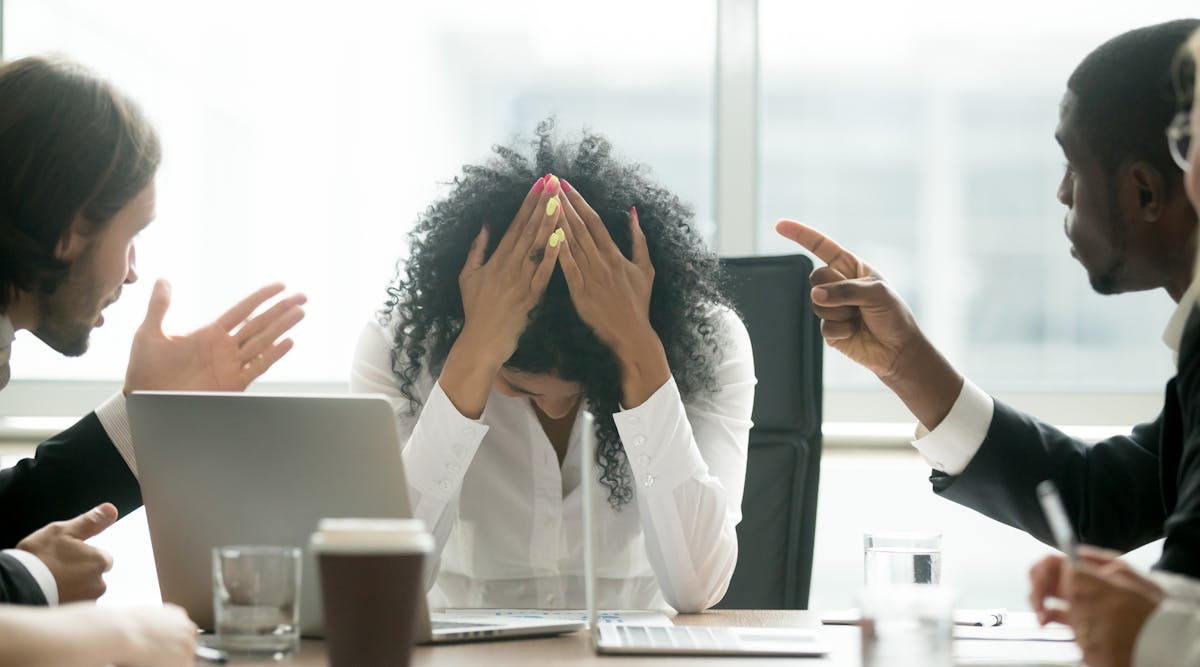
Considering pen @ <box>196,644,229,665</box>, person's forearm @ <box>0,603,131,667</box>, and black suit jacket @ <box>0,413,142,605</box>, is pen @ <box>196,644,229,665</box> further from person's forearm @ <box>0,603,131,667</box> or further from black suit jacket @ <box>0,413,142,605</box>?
black suit jacket @ <box>0,413,142,605</box>

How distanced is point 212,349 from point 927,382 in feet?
3.36

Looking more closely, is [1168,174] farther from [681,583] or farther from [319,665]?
[319,665]

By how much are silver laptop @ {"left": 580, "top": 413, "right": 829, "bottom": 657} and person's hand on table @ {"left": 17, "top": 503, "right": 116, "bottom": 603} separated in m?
0.53

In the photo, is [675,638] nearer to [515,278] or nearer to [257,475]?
[257,475]

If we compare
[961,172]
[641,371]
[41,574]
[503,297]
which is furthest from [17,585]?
[961,172]

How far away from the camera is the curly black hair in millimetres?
1740

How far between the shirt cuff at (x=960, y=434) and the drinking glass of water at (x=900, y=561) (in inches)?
14.3

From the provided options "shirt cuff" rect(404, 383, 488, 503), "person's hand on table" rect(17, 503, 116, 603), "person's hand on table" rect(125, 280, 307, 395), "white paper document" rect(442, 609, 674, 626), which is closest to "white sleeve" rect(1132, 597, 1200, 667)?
"white paper document" rect(442, 609, 674, 626)

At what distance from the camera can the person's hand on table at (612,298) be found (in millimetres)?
1658

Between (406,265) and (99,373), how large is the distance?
4.89 feet

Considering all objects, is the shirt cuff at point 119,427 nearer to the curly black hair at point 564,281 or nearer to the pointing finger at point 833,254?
the curly black hair at point 564,281

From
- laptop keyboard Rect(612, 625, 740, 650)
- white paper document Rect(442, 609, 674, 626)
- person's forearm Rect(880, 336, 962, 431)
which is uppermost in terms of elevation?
person's forearm Rect(880, 336, 962, 431)

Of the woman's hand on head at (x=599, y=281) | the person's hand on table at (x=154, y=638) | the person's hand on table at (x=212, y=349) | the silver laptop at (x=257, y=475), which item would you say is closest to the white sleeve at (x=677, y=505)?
the woman's hand on head at (x=599, y=281)

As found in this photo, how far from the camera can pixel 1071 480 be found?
1.65 m
